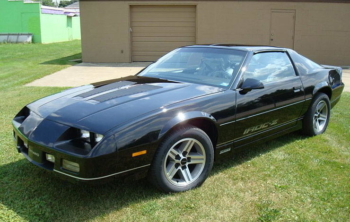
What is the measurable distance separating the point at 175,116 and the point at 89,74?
30.1 ft

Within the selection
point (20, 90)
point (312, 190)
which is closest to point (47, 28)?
point (20, 90)

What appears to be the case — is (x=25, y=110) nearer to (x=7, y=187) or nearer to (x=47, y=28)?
(x=7, y=187)

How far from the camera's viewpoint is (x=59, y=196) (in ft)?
11.3

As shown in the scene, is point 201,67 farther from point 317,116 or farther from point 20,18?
point 20,18

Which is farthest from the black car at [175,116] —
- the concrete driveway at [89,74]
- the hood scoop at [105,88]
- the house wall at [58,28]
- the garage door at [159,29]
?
the house wall at [58,28]

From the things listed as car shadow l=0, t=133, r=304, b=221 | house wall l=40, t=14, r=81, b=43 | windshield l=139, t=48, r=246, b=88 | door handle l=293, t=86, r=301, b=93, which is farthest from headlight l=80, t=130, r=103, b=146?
house wall l=40, t=14, r=81, b=43

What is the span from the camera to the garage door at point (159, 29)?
15062 mm

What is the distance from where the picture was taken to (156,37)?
15289 mm

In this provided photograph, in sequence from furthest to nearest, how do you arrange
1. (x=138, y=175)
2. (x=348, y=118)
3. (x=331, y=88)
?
(x=348, y=118)
(x=331, y=88)
(x=138, y=175)

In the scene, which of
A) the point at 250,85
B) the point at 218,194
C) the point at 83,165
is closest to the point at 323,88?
the point at 250,85

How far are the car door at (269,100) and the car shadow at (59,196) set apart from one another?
0.70 metres

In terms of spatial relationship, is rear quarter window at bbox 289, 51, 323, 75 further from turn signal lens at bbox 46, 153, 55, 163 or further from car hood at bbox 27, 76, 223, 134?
turn signal lens at bbox 46, 153, 55, 163

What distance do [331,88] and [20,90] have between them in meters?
6.81

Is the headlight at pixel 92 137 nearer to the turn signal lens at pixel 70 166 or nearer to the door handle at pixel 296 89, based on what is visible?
the turn signal lens at pixel 70 166
